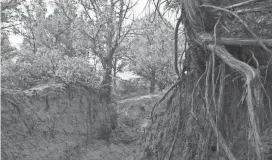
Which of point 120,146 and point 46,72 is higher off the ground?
point 46,72

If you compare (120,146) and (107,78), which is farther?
(107,78)

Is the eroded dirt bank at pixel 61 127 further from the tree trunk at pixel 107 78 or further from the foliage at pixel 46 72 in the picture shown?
the tree trunk at pixel 107 78

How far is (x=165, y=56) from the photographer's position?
2184cm

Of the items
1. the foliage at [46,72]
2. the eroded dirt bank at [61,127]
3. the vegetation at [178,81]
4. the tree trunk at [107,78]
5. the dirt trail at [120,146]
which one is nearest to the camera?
the vegetation at [178,81]

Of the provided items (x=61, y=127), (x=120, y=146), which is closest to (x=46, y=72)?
(x=61, y=127)

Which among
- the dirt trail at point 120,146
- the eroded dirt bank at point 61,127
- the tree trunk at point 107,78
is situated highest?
the tree trunk at point 107,78

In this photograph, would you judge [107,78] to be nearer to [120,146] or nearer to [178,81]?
[120,146]

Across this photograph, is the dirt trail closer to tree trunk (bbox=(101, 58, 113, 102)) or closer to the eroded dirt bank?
the eroded dirt bank

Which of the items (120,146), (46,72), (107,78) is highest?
(46,72)

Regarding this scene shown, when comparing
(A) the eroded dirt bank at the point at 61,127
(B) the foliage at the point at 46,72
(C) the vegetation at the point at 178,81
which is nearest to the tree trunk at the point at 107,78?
(C) the vegetation at the point at 178,81

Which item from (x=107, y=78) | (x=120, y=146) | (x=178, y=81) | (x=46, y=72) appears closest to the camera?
(x=178, y=81)

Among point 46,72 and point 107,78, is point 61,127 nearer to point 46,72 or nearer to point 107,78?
point 46,72

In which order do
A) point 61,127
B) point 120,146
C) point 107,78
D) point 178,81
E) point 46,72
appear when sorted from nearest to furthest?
1. point 178,81
2. point 61,127
3. point 46,72
4. point 120,146
5. point 107,78

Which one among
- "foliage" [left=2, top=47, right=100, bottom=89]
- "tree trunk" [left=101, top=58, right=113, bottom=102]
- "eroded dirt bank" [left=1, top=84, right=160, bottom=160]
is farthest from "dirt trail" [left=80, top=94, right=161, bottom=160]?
"foliage" [left=2, top=47, right=100, bottom=89]
